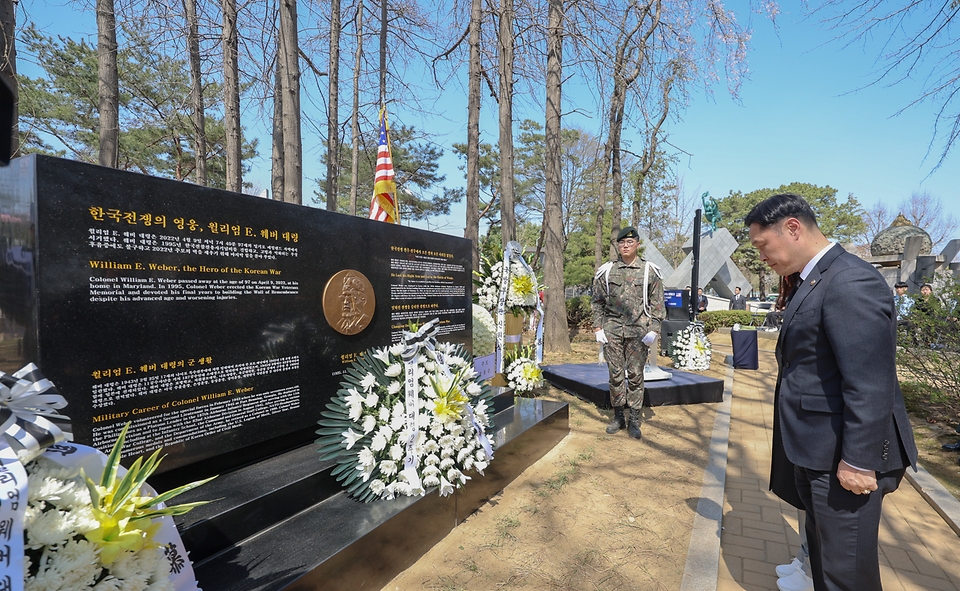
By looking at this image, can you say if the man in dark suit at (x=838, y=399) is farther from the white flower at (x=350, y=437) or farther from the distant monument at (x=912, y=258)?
the distant monument at (x=912, y=258)

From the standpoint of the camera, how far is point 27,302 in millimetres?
2121

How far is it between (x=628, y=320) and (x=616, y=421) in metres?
1.19

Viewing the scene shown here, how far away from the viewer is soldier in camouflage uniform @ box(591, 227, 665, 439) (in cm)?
505

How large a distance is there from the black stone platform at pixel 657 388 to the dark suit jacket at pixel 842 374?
4156 millimetres

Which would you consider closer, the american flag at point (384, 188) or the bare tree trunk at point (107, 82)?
the american flag at point (384, 188)

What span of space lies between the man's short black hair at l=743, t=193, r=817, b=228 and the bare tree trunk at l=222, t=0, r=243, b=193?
27.3 ft

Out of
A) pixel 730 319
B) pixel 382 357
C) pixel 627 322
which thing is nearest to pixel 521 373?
pixel 627 322

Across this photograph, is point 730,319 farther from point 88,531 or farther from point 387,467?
point 88,531

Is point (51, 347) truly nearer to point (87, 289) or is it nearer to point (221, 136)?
point (87, 289)

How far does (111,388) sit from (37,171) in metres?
1.07

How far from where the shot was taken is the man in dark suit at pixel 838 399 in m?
1.79

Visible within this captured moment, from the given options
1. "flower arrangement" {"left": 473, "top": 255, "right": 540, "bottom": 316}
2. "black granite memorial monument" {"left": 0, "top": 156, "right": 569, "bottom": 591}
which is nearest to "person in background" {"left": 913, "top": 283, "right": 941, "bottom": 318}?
"flower arrangement" {"left": 473, "top": 255, "right": 540, "bottom": 316}

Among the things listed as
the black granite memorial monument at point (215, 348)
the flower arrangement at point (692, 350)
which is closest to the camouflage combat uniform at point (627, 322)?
the black granite memorial monument at point (215, 348)

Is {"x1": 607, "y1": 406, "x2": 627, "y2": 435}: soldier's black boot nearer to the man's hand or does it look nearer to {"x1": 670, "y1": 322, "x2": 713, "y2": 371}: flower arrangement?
the man's hand
